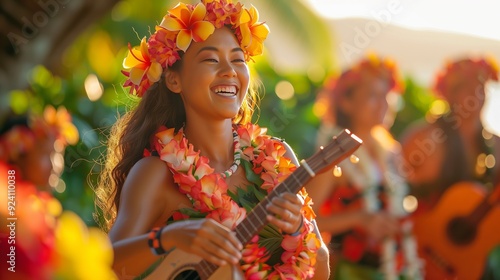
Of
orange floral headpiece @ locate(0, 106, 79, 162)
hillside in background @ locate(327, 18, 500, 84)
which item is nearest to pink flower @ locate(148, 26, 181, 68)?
orange floral headpiece @ locate(0, 106, 79, 162)

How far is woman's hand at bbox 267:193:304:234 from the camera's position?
2035mm

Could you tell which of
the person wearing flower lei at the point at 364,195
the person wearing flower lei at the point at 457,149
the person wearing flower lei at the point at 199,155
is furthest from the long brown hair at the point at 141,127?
the person wearing flower lei at the point at 457,149

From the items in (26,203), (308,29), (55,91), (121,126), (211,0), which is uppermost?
(26,203)

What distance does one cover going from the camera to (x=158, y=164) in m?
2.32

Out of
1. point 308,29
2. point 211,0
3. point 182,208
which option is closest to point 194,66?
point 211,0

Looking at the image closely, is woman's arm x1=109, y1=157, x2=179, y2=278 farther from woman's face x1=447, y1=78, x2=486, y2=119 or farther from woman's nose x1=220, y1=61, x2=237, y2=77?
woman's face x1=447, y1=78, x2=486, y2=119

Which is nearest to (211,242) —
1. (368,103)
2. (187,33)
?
(187,33)

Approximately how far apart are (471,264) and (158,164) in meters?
3.39

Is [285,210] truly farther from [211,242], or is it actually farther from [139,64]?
[139,64]

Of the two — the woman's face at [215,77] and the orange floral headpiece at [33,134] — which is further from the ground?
the woman's face at [215,77]

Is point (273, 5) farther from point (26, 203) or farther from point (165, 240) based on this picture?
point (26, 203)

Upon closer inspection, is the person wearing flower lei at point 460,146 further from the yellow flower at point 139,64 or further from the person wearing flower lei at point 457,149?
the yellow flower at point 139,64

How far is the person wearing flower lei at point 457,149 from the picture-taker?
5398 millimetres

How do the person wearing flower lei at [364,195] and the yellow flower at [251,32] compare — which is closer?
the yellow flower at [251,32]
